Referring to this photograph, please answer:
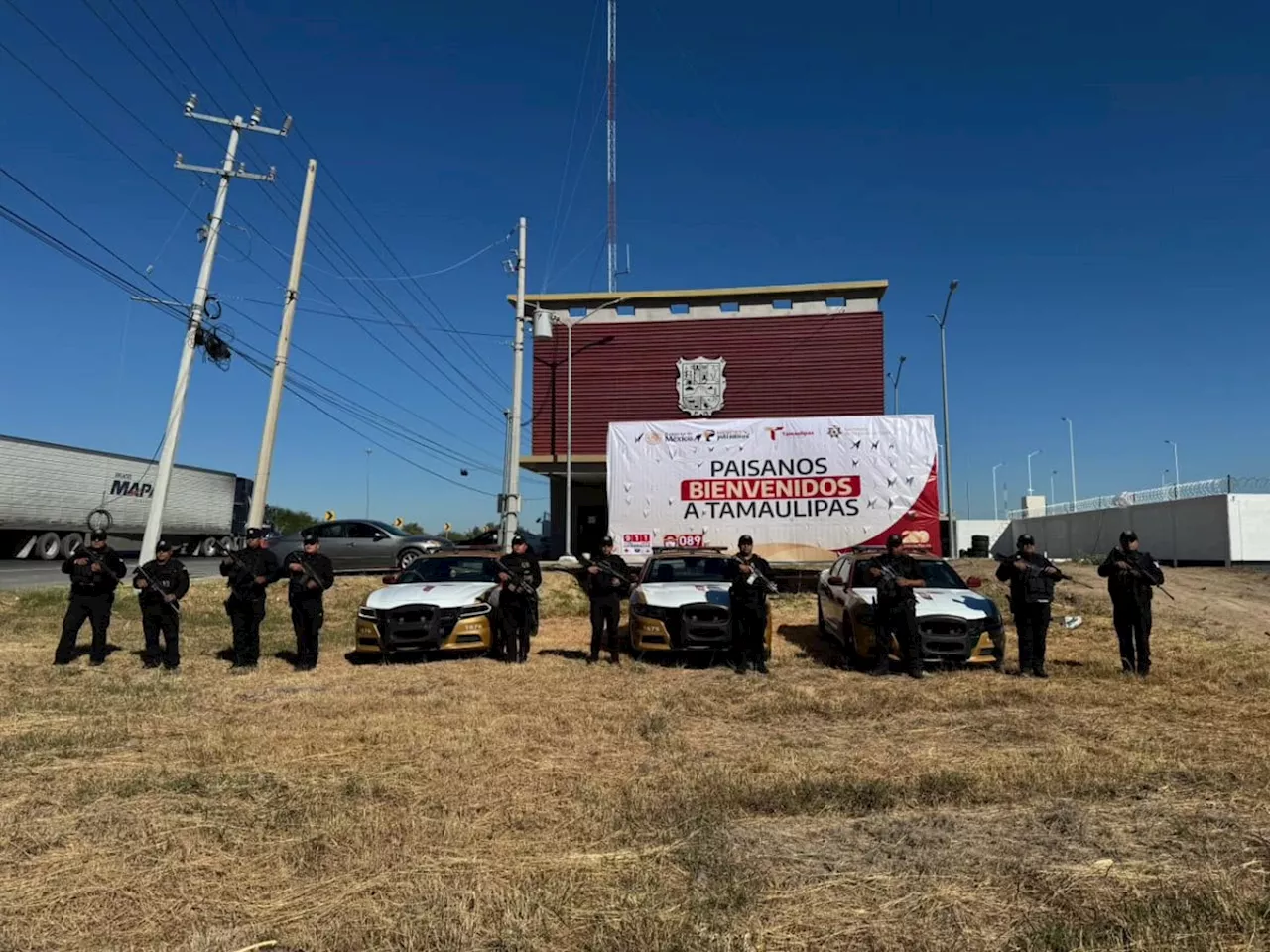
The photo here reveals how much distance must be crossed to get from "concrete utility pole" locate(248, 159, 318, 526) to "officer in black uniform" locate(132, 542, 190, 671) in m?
5.83

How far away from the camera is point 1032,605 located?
29.4 ft

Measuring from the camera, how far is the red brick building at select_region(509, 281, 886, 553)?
1059 inches

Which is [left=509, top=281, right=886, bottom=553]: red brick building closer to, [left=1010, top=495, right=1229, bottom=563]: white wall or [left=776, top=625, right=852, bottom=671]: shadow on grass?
[left=1010, top=495, right=1229, bottom=563]: white wall

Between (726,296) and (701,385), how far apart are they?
3271 mm

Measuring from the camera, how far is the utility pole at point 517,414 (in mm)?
19453

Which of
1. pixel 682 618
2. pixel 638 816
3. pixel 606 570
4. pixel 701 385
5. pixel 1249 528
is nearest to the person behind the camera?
pixel 638 816

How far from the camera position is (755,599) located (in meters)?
9.41

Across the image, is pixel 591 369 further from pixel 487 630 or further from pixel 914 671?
pixel 914 671

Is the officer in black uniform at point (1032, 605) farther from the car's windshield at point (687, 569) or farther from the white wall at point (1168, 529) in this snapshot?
the white wall at point (1168, 529)

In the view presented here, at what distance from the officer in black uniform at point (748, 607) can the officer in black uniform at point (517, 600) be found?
8.53 ft

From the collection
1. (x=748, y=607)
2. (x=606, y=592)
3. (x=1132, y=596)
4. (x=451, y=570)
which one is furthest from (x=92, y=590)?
(x=1132, y=596)

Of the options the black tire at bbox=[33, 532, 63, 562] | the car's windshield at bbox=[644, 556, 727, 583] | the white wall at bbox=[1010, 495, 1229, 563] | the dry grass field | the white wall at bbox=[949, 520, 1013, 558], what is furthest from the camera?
the white wall at bbox=[949, 520, 1013, 558]

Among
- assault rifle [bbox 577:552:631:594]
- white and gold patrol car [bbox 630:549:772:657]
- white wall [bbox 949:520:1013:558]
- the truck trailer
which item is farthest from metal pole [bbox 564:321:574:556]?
white wall [bbox 949:520:1013:558]

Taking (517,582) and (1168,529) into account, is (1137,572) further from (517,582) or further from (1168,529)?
(1168,529)
